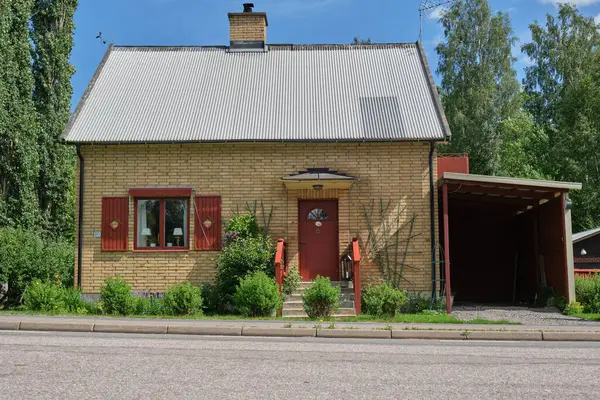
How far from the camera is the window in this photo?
17.1 metres

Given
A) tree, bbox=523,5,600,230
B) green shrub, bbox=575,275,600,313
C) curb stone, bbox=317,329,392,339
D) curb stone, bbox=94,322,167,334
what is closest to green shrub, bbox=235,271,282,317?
curb stone, bbox=94,322,167,334

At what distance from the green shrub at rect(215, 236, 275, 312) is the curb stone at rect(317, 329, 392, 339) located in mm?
4540

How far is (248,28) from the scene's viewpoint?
71.7 ft

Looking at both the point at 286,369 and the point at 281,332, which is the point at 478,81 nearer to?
the point at 281,332

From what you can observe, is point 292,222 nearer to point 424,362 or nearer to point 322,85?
point 322,85

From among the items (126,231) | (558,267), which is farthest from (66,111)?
(558,267)

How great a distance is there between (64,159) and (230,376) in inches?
893

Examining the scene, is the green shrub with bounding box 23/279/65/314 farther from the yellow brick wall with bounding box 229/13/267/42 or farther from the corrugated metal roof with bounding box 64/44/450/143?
the yellow brick wall with bounding box 229/13/267/42

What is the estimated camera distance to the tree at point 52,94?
26.7 meters

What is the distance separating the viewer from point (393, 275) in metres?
16.7

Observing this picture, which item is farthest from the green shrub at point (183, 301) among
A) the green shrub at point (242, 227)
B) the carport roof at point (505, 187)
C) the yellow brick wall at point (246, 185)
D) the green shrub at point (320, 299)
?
the carport roof at point (505, 187)

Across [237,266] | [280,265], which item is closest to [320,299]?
[280,265]

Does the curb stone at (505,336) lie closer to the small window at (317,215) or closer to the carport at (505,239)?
the carport at (505,239)

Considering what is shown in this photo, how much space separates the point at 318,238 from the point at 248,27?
28.1 ft
